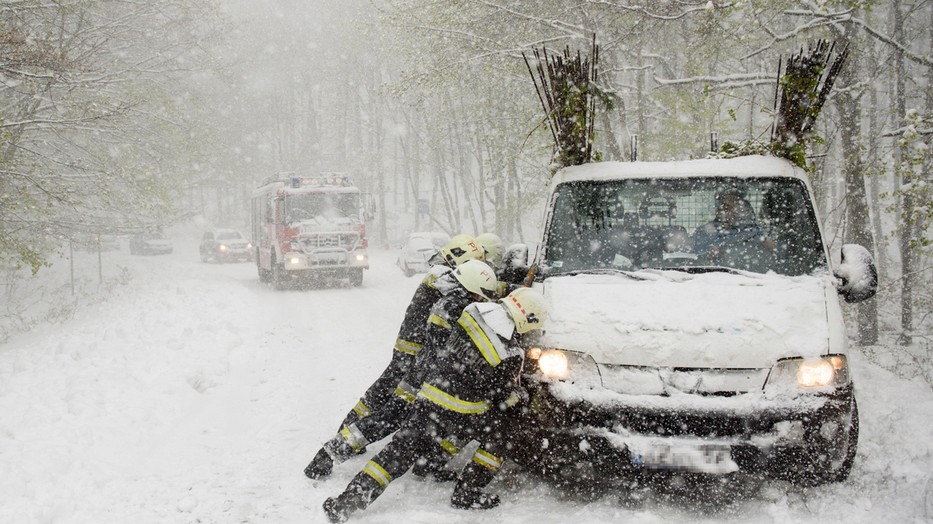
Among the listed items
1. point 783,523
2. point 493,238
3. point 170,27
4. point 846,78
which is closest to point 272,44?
point 170,27

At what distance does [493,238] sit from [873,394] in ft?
12.2

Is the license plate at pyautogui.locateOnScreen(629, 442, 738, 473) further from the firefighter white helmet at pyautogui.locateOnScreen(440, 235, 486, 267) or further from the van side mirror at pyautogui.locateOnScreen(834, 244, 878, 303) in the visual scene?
the firefighter white helmet at pyautogui.locateOnScreen(440, 235, 486, 267)

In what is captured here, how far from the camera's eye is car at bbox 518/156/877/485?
3.80 m

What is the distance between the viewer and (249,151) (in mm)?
51500

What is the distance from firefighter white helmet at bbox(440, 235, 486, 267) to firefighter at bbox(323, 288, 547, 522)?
104cm

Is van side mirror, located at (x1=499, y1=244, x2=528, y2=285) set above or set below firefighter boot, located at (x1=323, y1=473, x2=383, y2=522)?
above

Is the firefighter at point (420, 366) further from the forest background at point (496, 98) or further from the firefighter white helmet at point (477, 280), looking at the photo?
the forest background at point (496, 98)

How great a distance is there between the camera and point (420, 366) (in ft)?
16.8

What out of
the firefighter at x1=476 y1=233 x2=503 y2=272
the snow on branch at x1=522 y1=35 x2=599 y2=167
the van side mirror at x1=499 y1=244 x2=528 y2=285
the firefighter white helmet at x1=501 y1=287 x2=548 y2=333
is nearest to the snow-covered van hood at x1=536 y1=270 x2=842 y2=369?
the firefighter white helmet at x1=501 y1=287 x2=548 y2=333

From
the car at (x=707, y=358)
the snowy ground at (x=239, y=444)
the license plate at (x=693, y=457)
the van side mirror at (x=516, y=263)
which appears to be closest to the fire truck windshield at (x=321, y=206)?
Result: the snowy ground at (x=239, y=444)

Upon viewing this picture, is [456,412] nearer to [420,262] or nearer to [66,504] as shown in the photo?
[66,504]

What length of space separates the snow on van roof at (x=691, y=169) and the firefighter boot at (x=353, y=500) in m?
2.60

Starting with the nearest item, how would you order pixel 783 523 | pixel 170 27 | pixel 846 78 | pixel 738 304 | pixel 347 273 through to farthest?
pixel 783 523
pixel 738 304
pixel 846 78
pixel 170 27
pixel 347 273

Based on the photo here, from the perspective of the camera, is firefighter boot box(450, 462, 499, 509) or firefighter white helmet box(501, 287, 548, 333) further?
firefighter boot box(450, 462, 499, 509)
